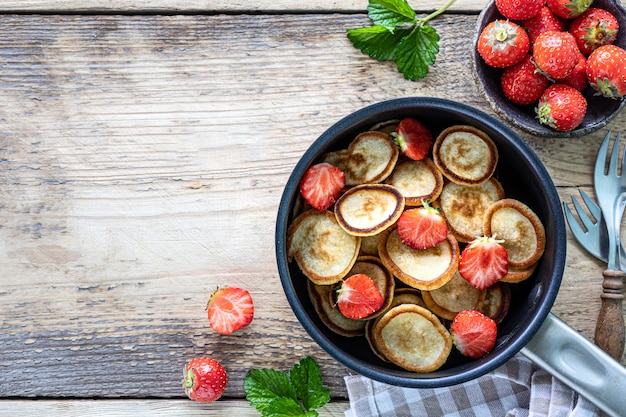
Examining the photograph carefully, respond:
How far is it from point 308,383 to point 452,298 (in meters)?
0.30

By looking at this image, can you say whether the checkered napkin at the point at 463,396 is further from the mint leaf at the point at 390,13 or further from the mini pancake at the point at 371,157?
the mint leaf at the point at 390,13

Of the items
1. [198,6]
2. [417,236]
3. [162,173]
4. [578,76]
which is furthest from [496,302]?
[198,6]

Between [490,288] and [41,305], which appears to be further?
[41,305]

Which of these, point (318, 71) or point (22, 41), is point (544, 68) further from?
point (22, 41)

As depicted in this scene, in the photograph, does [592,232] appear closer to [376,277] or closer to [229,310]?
[376,277]

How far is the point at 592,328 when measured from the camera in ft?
4.29

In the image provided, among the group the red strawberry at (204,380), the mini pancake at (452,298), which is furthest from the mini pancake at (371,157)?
the red strawberry at (204,380)

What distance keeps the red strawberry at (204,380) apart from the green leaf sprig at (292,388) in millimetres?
49

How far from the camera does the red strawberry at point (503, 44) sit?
121 cm

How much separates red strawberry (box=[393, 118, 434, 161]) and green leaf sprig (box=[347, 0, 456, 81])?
155 millimetres

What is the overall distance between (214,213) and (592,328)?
709 millimetres

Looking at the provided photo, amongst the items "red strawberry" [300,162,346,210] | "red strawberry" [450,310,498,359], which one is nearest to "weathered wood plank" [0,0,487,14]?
"red strawberry" [300,162,346,210]

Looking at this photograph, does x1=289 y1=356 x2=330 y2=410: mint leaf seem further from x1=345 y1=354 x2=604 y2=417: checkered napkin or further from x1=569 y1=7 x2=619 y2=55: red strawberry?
x1=569 y1=7 x2=619 y2=55: red strawberry

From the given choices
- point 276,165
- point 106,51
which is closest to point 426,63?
point 276,165
